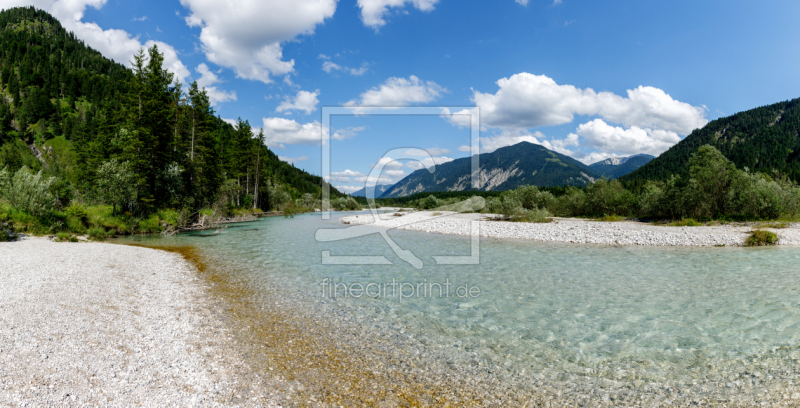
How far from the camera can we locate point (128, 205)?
2664 cm

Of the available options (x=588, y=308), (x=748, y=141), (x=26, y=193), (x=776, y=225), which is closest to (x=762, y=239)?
(x=776, y=225)

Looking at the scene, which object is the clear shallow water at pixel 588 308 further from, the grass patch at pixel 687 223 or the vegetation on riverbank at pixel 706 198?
the vegetation on riverbank at pixel 706 198

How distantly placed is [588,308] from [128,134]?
34.9 metres

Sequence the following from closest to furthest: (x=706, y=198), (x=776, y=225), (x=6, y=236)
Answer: (x=6, y=236)
(x=776, y=225)
(x=706, y=198)

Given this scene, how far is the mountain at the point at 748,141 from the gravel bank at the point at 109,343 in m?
110

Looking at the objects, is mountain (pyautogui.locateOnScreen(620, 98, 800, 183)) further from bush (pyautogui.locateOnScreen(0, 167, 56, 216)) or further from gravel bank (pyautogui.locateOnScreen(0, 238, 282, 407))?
bush (pyautogui.locateOnScreen(0, 167, 56, 216))

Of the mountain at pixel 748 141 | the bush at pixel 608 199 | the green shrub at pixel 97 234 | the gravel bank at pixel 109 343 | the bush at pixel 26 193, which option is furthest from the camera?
the mountain at pixel 748 141

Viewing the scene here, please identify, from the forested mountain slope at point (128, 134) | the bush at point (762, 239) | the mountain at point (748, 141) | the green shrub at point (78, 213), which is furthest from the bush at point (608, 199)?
the mountain at point (748, 141)

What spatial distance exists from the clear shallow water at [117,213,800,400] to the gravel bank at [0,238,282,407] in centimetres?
301

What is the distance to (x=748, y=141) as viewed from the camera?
382 ft

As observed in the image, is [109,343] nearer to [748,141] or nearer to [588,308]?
[588,308]

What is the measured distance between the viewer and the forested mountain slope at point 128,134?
29.9 meters

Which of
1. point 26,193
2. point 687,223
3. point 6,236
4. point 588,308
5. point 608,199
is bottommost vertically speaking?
point 588,308

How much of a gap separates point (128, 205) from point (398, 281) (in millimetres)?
26406
